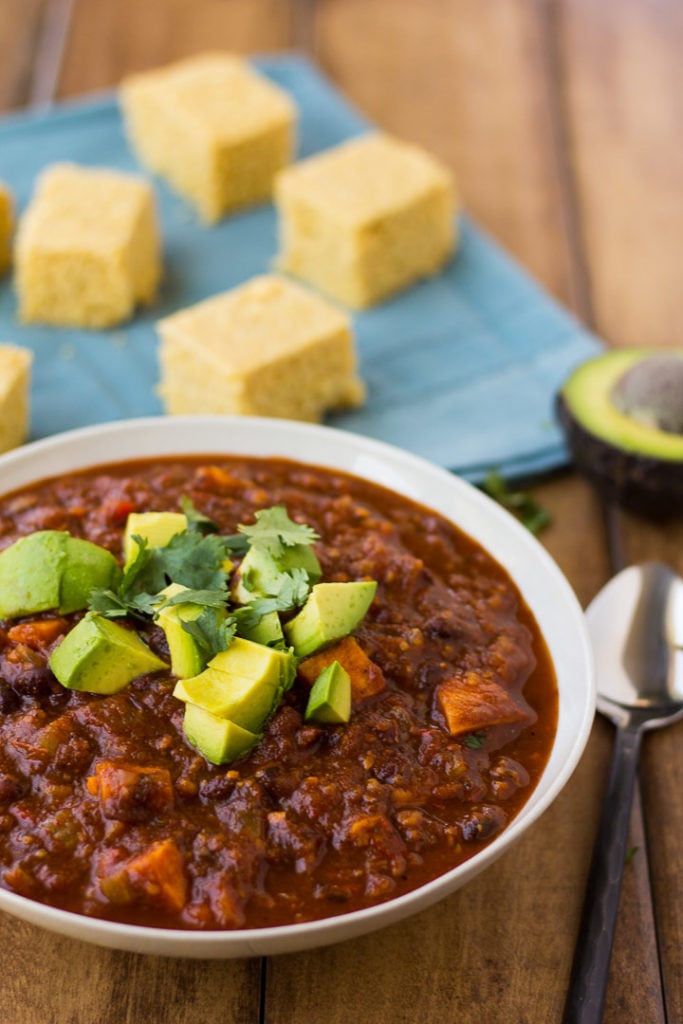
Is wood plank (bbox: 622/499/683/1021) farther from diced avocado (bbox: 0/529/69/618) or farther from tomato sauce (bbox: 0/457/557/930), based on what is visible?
diced avocado (bbox: 0/529/69/618)

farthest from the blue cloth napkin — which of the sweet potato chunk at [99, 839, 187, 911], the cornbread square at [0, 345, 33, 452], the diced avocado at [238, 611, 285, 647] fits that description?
the sweet potato chunk at [99, 839, 187, 911]

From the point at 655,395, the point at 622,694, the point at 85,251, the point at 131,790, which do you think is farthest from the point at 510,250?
the point at 131,790

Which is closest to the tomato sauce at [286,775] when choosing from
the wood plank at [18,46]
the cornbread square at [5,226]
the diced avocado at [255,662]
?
the diced avocado at [255,662]

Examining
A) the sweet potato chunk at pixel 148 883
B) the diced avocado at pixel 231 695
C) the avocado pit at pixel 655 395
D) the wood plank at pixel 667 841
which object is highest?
the diced avocado at pixel 231 695

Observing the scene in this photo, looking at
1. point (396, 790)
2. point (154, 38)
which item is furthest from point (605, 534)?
point (154, 38)

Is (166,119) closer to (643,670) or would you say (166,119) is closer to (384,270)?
(384,270)

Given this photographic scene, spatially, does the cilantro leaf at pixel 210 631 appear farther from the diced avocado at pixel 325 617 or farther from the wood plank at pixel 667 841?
the wood plank at pixel 667 841
